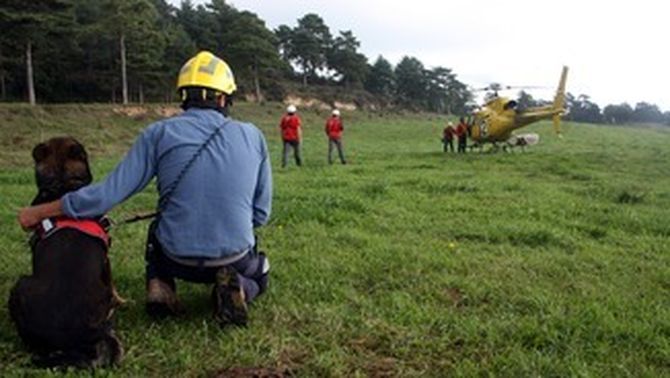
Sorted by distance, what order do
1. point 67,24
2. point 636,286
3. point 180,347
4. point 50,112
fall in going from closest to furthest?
point 180,347 < point 636,286 < point 50,112 < point 67,24

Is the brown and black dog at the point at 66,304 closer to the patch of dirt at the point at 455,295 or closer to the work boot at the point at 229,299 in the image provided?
the work boot at the point at 229,299

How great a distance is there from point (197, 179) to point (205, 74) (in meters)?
0.77

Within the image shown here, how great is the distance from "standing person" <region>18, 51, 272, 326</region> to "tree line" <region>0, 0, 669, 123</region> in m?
32.3

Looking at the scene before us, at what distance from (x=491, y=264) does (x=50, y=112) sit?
104ft

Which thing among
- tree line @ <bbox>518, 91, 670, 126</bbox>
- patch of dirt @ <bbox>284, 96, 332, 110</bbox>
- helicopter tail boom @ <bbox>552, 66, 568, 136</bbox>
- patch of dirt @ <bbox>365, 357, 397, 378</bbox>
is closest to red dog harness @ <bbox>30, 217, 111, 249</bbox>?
patch of dirt @ <bbox>365, 357, 397, 378</bbox>

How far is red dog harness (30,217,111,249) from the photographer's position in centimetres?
364

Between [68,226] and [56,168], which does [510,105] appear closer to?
[56,168]

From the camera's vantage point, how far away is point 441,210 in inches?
374

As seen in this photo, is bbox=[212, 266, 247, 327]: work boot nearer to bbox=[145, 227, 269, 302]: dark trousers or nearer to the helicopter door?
bbox=[145, 227, 269, 302]: dark trousers

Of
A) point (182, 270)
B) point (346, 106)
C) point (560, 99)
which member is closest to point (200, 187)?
point (182, 270)

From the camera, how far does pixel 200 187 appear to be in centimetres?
406

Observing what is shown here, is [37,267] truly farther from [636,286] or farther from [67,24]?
[67,24]

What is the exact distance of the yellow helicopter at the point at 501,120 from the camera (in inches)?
1014

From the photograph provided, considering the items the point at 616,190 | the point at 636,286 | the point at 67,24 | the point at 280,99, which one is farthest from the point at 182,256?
the point at 280,99
